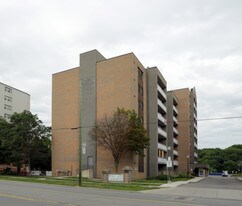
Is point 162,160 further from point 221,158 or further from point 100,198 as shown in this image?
point 221,158

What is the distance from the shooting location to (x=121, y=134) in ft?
154

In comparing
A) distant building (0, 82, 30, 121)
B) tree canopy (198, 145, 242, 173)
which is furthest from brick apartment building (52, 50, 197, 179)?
tree canopy (198, 145, 242, 173)

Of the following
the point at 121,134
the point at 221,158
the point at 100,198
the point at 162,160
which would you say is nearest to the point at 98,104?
the point at 121,134

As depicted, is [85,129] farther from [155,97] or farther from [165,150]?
[165,150]

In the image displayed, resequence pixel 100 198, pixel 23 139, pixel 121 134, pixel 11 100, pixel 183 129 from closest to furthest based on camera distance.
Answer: pixel 100 198 → pixel 121 134 → pixel 23 139 → pixel 183 129 → pixel 11 100

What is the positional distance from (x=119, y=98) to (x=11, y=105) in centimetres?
5305

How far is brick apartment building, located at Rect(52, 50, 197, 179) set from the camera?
52719mm

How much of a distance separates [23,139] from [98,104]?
1384cm

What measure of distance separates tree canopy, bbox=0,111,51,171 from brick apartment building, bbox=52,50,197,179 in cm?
220

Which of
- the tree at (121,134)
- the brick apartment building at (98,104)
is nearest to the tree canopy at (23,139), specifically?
the brick apartment building at (98,104)

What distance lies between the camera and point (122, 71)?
2090 inches

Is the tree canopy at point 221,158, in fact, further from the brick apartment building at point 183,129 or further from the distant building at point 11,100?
the distant building at point 11,100

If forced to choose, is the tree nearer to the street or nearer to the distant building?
the street

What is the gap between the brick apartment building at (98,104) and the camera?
52.7 m
